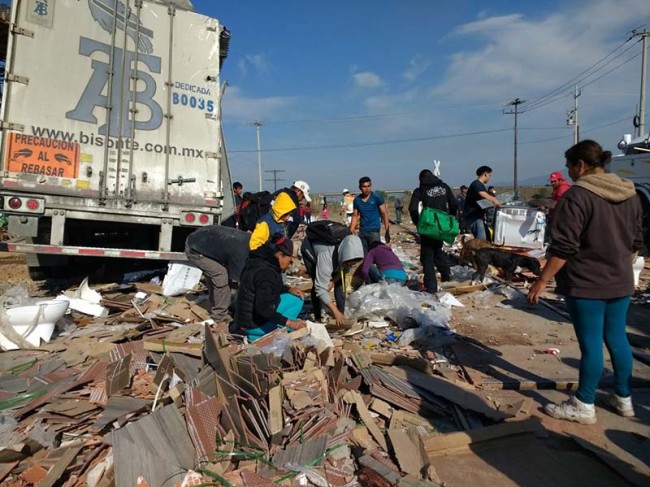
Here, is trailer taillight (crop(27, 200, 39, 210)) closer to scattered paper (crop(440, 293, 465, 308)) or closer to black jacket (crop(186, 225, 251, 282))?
black jacket (crop(186, 225, 251, 282))

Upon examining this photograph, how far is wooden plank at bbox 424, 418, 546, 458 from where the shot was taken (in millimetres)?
2695

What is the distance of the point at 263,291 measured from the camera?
3.91 meters

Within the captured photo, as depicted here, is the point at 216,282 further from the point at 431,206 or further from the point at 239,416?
the point at 431,206

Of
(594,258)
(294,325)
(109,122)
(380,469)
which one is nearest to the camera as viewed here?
(380,469)

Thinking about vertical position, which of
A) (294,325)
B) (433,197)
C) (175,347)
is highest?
(433,197)

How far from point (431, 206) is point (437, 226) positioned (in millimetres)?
446

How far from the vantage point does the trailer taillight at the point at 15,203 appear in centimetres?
562

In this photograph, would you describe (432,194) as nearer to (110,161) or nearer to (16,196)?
(110,161)

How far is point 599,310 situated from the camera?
284 centimetres

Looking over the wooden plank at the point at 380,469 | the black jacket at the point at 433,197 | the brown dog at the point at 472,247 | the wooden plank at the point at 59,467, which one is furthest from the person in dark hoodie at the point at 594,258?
the brown dog at the point at 472,247

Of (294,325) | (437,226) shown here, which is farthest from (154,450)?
(437,226)

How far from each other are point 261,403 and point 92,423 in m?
1.14

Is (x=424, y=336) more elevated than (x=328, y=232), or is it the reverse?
(x=328, y=232)

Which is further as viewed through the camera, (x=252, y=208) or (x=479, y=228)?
(x=479, y=228)
